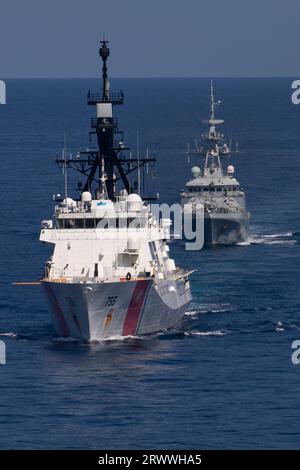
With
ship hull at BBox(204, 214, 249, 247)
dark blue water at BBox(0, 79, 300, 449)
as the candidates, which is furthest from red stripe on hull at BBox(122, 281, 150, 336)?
ship hull at BBox(204, 214, 249, 247)

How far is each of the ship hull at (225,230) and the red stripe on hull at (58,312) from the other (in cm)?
4248

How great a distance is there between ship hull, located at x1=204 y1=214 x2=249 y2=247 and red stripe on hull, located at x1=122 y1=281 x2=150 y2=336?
138ft

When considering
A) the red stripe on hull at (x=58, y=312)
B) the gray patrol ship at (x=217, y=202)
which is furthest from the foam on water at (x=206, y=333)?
the gray patrol ship at (x=217, y=202)

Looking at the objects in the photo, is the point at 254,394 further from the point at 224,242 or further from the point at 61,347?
the point at 224,242

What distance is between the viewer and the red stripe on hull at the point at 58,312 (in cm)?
8256

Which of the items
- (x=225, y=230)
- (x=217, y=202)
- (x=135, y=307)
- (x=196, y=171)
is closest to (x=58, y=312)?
(x=135, y=307)

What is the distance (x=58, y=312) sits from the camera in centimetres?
8281

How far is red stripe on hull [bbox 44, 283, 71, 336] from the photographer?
8256 centimetres

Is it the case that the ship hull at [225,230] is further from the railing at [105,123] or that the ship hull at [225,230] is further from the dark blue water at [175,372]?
the railing at [105,123]

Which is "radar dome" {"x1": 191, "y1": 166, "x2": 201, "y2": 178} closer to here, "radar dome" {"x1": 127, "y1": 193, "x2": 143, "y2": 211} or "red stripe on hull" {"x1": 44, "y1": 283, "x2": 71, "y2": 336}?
"radar dome" {"x1": 127, "y1": 193, "x2": 143, "y2": 211}

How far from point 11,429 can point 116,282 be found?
53.1 ft

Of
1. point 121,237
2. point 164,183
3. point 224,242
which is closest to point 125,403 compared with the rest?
point 121,237

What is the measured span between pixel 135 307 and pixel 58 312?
12.0 feet

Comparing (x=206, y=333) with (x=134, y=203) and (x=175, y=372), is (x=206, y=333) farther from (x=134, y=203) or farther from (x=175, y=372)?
(x=175, y=372)
